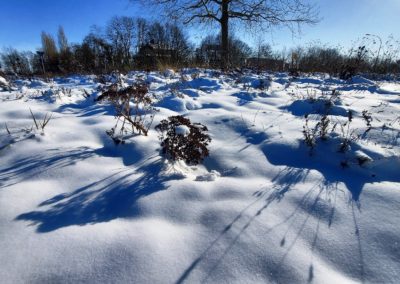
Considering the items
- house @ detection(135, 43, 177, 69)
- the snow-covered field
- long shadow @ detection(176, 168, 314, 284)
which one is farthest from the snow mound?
house @ detection(135, 43, 177, 69)

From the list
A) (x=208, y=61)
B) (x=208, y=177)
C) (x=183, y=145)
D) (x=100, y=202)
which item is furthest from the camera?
(x=208, y=61)

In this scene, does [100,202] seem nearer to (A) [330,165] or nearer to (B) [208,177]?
(B) [208,177]

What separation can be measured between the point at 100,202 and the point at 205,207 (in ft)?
2.11

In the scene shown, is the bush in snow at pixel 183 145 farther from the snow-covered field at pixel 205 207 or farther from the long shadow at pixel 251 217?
the long shadow at pixel 251 217

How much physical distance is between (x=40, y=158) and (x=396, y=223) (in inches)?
94.8

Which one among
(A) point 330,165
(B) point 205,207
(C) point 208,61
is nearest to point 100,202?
(B) point 205,207

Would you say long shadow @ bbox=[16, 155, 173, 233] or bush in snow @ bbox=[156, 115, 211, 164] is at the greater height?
bush in snow @ bbox=[156, 115, 211, 164]

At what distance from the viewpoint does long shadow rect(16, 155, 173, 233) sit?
137cm

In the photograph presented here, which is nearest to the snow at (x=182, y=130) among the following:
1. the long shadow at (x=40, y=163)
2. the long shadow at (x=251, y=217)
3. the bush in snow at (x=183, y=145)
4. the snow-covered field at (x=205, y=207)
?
the bush in snow at (x=183, y=145)

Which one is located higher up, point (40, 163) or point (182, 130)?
point (182, 130)

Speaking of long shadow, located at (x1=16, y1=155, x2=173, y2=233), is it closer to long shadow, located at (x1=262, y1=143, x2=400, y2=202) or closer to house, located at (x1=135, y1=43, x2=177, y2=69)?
long shadow, located at (x1=262, y1=143, x2=400, y2=202)

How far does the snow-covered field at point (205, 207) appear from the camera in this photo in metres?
1.09

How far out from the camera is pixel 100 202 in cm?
153

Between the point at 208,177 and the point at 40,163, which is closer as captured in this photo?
the point at 208,177
